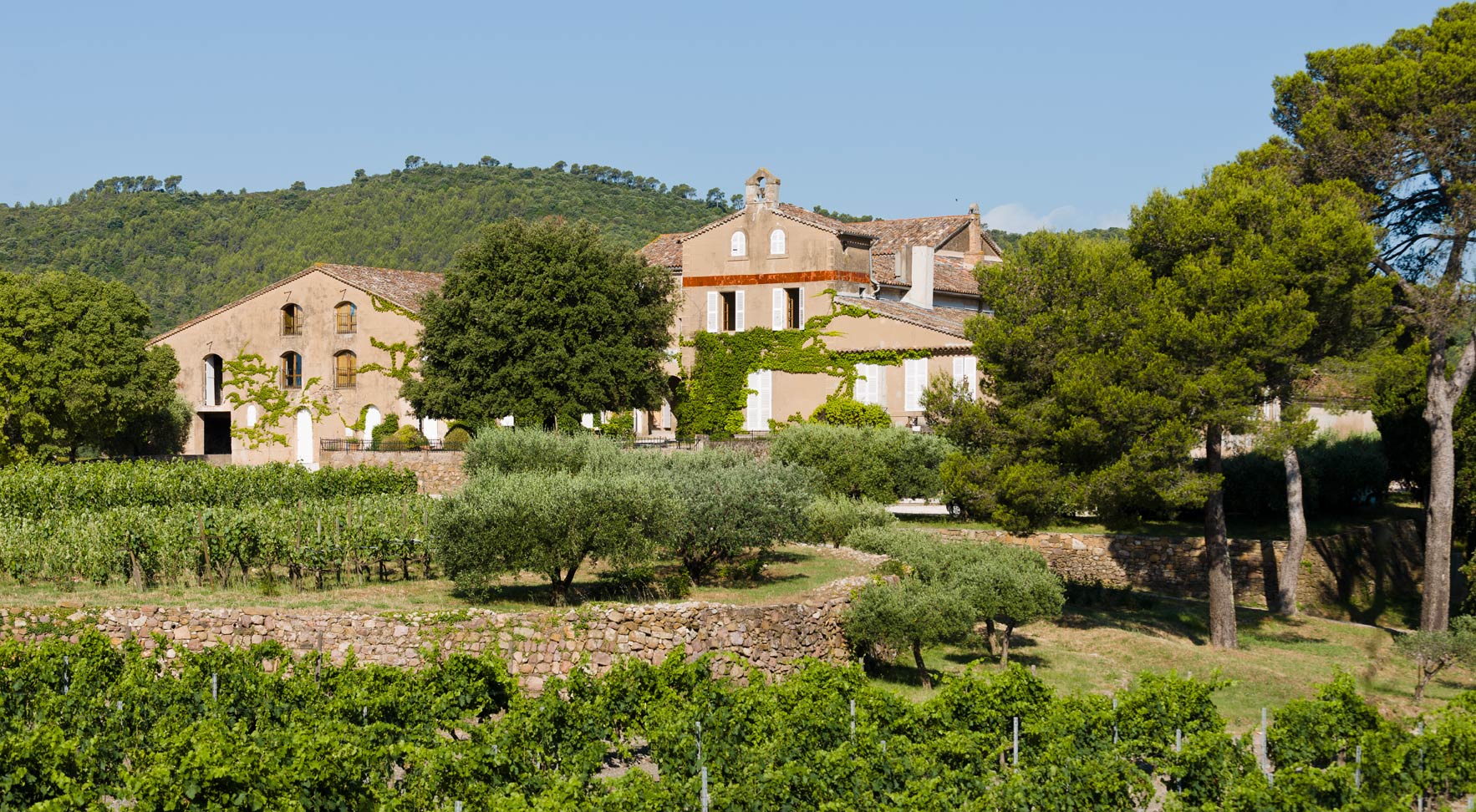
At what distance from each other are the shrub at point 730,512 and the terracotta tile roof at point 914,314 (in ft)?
54.4

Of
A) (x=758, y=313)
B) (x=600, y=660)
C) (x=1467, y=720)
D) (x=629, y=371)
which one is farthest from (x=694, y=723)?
(x=758, y=313)

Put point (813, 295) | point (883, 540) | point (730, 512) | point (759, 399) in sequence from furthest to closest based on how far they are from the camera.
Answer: point (759, 399) < point (813, 295) < point (883, 540) < point (730, 512)

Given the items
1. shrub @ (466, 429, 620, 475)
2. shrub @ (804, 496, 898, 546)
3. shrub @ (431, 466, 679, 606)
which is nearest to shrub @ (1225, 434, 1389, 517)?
shrub @ (804, 496, 898, 546)

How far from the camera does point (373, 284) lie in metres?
47.4

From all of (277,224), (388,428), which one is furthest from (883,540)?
(277,224)

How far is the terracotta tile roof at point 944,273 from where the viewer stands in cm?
4688

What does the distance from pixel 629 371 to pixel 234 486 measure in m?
12.5

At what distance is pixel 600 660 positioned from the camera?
20.1m

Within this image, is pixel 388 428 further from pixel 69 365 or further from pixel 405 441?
pixel 69 365

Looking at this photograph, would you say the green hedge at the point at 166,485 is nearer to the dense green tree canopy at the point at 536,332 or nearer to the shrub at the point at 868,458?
the dense green tree canopy at the point at 536,332

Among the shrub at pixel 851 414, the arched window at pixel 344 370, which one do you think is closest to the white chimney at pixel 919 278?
the shrub at pixel 851 414

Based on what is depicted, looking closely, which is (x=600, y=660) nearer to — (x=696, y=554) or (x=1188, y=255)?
(x=696, y=554)

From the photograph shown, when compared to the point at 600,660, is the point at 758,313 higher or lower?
higher

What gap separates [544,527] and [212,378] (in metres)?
31.8
